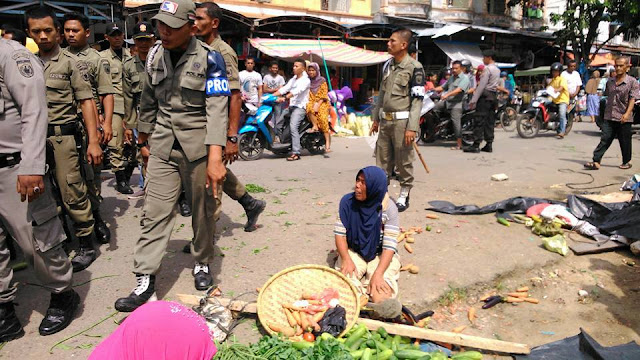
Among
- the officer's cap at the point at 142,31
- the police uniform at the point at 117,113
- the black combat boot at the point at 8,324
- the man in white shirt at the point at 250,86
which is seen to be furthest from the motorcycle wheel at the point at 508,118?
the black combat boot at the point at 8,324

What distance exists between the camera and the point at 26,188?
113 inches

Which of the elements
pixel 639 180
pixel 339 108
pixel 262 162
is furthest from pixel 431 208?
pixel 339 108

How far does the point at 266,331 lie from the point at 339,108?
13114 millimetres

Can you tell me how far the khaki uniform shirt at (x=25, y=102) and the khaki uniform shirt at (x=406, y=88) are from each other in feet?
13.0

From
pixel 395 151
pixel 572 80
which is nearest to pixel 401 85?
pixel 395 151

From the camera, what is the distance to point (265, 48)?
49.5 ft

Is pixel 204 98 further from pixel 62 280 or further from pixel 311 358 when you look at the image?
pixel 311 358

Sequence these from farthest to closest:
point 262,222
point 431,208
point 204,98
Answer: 1. point 431,208
2. point 262,222
3. point 204,98

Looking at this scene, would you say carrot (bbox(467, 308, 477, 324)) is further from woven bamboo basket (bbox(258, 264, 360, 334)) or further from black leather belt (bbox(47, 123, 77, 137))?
black leather belt (bbox(47, 123, 77, 137))

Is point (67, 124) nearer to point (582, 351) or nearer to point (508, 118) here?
point (582, 351)

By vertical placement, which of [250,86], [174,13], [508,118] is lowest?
[508,118]

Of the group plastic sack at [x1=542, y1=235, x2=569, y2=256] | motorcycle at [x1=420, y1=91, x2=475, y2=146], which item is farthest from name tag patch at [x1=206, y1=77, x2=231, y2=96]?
motorcycle at [x1=420, y1=91, x2=475, y2=146]

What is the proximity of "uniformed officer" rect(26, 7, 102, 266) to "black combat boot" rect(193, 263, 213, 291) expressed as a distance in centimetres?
117

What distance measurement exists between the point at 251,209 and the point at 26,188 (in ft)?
8.26
